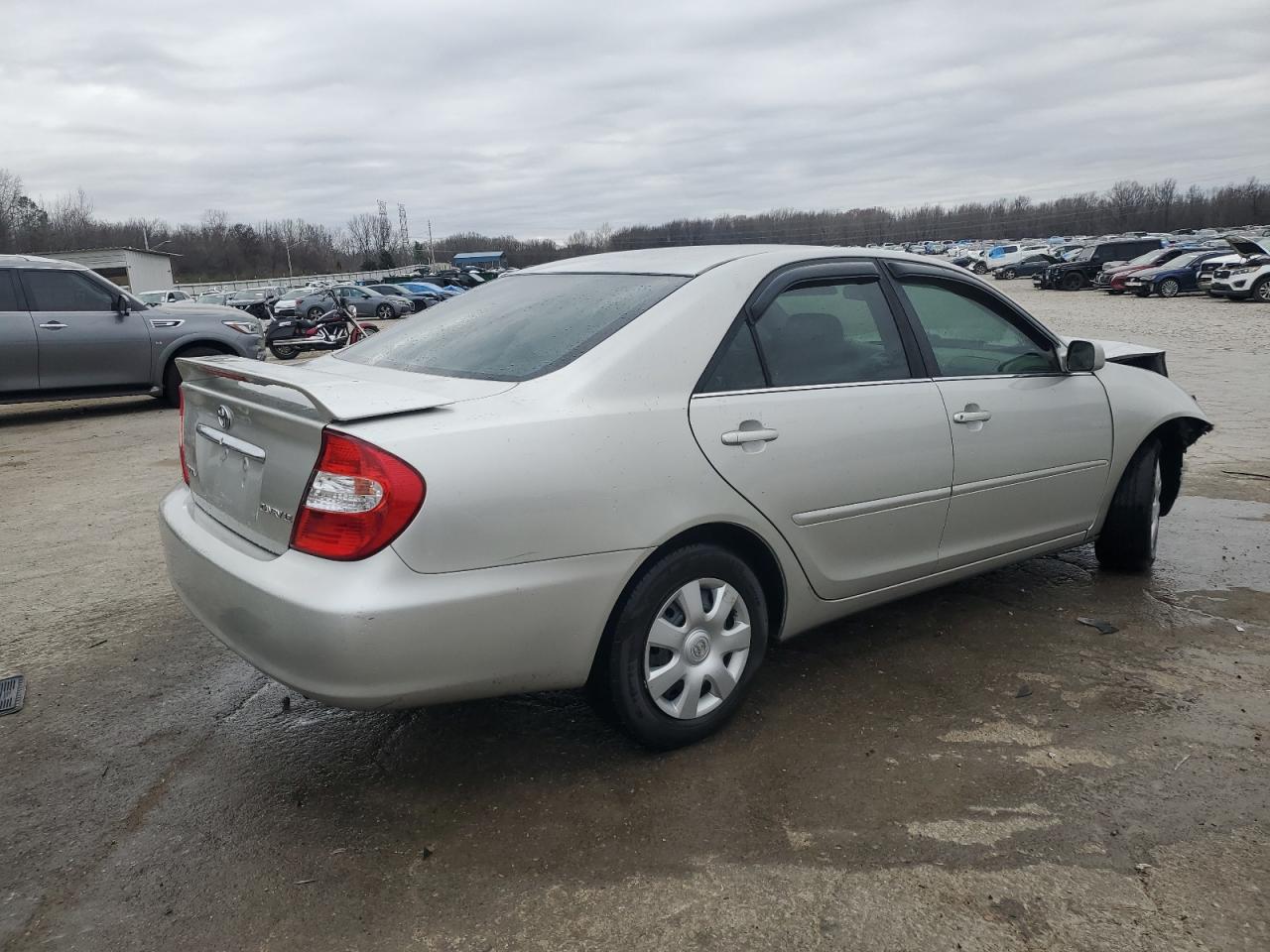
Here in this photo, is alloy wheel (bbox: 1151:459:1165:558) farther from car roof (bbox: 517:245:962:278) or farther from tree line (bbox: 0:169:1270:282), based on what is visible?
tree line (bbox: 0:169:1270:282)

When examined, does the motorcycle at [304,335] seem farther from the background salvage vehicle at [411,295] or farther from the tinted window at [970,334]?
the background salvage vehicle at [411,295]

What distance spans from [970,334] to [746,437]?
4.84 feet

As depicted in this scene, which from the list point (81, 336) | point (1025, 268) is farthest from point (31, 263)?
point (1025, 268)

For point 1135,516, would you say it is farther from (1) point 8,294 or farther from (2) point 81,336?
(1) point 8,294

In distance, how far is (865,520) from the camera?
3.38 meters

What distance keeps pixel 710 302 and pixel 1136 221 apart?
126m

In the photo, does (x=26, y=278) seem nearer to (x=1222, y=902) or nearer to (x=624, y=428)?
(x=624, y=428)

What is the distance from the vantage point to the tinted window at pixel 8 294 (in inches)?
411

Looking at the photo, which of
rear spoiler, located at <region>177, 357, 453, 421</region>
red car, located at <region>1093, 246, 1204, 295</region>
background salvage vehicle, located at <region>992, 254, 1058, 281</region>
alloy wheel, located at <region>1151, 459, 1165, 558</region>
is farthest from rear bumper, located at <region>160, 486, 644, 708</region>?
background salvage vehicle, located at <region>992, 254, 1058, 281</region>

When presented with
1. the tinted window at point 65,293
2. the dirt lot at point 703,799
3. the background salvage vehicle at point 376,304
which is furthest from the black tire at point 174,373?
the background salvage vehicle at point 376,304

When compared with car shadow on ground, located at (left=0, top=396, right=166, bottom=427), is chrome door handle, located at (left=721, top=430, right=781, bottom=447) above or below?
above

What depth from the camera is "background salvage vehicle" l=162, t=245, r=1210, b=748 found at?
250 centimetres

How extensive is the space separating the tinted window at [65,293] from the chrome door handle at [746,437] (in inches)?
406

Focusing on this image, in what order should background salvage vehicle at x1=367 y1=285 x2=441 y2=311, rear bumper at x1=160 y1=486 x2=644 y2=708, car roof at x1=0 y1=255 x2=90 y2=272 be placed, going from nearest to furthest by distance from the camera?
rear bumper at x1=160 y1=486 x2=644 y2=708 < car roof at x1=0 y1=255 x2=90 y2=272 < background salvage vehicle at x1=367 y1=285 x2=441 y2=311
